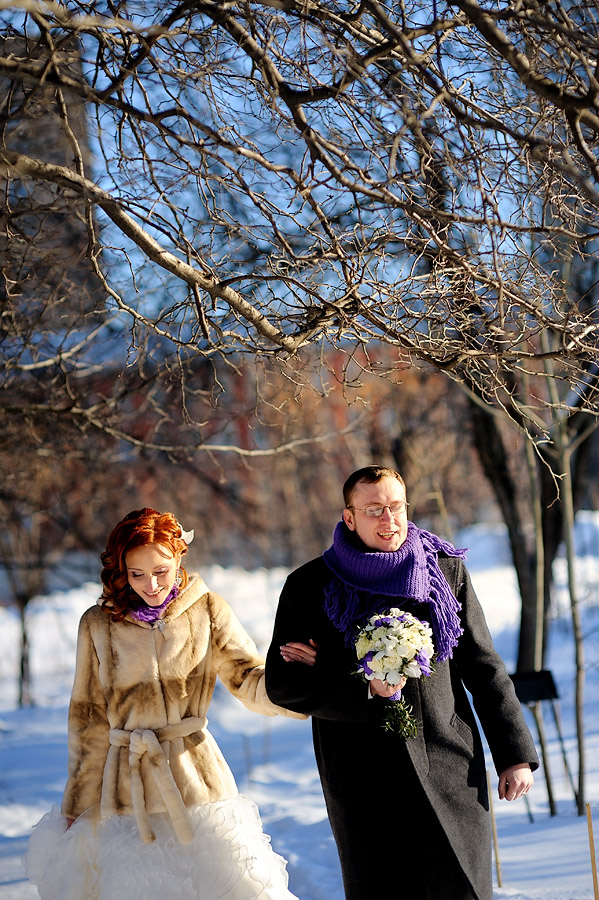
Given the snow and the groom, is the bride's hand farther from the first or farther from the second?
the snow

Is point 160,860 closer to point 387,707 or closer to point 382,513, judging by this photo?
point 387,707

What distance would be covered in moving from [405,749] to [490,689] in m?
0.39

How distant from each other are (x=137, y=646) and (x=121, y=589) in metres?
0.22

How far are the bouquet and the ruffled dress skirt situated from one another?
2.37 feet

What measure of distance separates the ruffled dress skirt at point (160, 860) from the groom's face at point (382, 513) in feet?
3.66

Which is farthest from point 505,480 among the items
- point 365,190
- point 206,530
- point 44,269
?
point 206,530

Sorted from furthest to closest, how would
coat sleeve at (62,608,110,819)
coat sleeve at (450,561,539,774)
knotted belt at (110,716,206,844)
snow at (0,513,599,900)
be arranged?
snow at (0,513,599,900) < coat sleeve at (62,608,110,819) < knotted belt at (110,716,206,844) < coat sleeve at (450,561,539,774)

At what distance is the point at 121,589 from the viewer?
11.6 ft

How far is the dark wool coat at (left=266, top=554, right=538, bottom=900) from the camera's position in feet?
10.1

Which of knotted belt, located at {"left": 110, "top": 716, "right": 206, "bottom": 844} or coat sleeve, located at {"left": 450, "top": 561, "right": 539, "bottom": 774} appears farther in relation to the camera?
knotted belt, located at {"left": 110, "top": 716, "right": 206, "bottom": 844}

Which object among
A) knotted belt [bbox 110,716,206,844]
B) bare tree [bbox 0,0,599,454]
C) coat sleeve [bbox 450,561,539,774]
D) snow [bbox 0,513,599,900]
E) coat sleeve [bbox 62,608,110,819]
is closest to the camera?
bare tree [bbox 0,0,599,454]

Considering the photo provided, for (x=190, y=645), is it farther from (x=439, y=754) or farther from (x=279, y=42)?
(x=279, y=42)

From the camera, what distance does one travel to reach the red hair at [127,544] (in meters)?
3.44

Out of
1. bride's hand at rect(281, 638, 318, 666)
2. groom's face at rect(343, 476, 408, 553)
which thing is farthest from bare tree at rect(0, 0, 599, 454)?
bride's hand at rect(281, 638, 318, 666)
